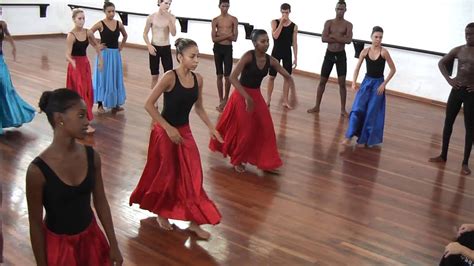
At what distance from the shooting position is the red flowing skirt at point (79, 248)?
222 centimetres

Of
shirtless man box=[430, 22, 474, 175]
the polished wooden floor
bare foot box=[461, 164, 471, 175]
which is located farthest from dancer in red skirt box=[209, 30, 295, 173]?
bare foot box=[461, 164, 471, 175]

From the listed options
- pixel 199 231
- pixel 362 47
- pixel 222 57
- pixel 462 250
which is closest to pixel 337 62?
pixel 222 57

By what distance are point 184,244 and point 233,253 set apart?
35 centimetres

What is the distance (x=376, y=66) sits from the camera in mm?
5965

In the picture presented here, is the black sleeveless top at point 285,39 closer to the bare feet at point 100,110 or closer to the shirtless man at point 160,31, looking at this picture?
the shirtless man at point 160,31

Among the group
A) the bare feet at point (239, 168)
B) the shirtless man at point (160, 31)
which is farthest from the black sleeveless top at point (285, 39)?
the bare feet at point (239, 168)

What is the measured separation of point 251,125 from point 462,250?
262 centimetres

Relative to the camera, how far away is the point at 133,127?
625 centimetres

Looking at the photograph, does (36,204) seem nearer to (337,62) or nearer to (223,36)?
(223,36)

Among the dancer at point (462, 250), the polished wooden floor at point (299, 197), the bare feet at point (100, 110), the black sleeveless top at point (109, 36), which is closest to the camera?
the dancer at point (462, 250)

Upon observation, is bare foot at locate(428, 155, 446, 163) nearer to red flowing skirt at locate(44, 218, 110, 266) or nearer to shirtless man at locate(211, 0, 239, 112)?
shirtless man at locate(211, 0, 239, 112)

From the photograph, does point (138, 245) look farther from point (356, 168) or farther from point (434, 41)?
point (434, 41)

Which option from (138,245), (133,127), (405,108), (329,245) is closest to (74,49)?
(133,127)

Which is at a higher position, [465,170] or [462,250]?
[462,250]
